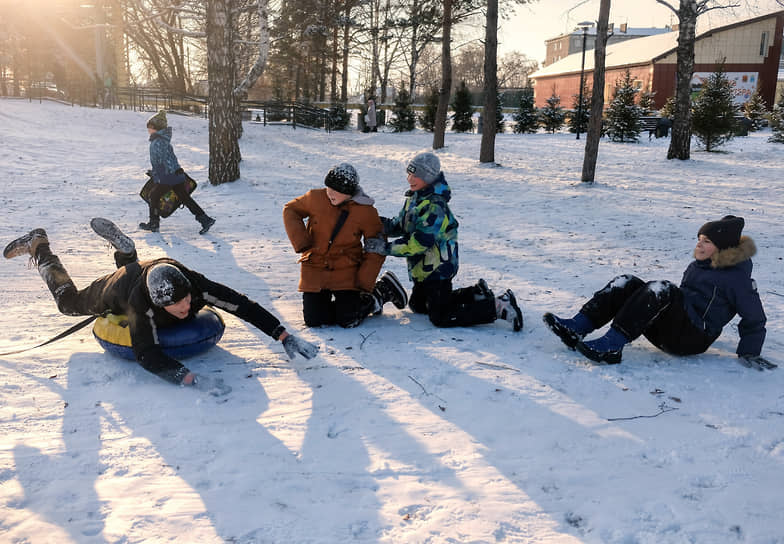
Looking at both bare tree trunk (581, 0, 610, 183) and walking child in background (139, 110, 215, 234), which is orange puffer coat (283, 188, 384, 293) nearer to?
walking child in background (139, 110, 215, 234)

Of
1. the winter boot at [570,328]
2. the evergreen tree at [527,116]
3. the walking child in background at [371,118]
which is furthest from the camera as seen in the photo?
the evergreen tree at [527,116]

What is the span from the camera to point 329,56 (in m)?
32.2

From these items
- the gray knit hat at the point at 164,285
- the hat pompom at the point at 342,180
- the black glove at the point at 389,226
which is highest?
the hat pompom at the point at 342,180

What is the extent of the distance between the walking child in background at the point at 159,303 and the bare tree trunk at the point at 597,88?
9340mm

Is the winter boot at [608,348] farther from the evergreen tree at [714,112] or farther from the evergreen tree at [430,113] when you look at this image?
the evergreen tree at [430,113]

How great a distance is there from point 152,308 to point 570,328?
9.53 ft

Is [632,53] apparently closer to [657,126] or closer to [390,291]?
[657,126]

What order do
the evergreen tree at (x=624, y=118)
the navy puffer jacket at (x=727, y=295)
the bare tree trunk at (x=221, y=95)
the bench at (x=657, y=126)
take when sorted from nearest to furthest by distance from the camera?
the navy puffer jacket at (x=727, y=295), the bare tree trunk at (x=221, y=95), the evergreen tree at (x=624, y=118), the bench at (x=657, y=126)

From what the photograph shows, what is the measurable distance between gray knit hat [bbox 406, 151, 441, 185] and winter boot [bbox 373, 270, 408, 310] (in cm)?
99

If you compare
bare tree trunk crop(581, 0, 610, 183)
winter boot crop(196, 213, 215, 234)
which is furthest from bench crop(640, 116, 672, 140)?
winter boot crop(196, 213, 215, 234)

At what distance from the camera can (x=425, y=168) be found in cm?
477

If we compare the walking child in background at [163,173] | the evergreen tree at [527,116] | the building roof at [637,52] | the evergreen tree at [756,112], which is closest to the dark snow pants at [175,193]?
the walking child in background at [163,173]

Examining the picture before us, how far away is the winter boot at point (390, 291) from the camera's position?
5297 mm

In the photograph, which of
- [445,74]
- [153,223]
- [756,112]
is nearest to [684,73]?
[445,74]
